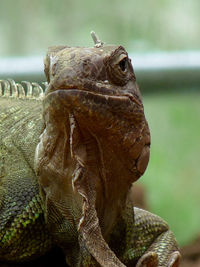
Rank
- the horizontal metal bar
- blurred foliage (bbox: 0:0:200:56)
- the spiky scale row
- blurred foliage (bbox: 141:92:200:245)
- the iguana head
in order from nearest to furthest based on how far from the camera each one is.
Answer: the iguana head
the spiky scale row
the horizontal metal bar
blurred foliage (bbox: 0:0:200:56)
blurred foliage (bbox: 141:92:200:245)

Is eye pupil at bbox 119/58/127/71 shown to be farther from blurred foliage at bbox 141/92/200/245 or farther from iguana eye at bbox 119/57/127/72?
blurred foliage at bbox 141/92/200/245

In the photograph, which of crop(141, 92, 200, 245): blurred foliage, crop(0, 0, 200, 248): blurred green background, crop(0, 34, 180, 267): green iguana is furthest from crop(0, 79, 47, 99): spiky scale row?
crop(141, 92, 200, 245): blurred foliage

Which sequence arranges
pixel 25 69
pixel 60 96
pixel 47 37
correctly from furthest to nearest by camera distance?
pixel 47 37 → pixel 25 69 → pixel 60 96

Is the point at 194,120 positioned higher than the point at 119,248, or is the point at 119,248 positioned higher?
the point at 119,248

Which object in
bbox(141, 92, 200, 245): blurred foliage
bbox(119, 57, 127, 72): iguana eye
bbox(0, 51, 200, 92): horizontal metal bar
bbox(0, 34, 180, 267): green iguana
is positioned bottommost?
bbox(141, 92, 200, 245): blurred foliage

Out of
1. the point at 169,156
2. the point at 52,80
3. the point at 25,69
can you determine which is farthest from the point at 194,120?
the point at 52,80

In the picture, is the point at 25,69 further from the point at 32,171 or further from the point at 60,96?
the point at 60,96

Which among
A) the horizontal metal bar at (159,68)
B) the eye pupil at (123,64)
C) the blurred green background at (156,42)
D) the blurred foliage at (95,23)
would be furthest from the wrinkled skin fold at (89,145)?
the blurred foliage at (95,23)

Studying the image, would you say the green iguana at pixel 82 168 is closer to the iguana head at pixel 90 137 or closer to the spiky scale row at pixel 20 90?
the iguana head at pixel 90 137
